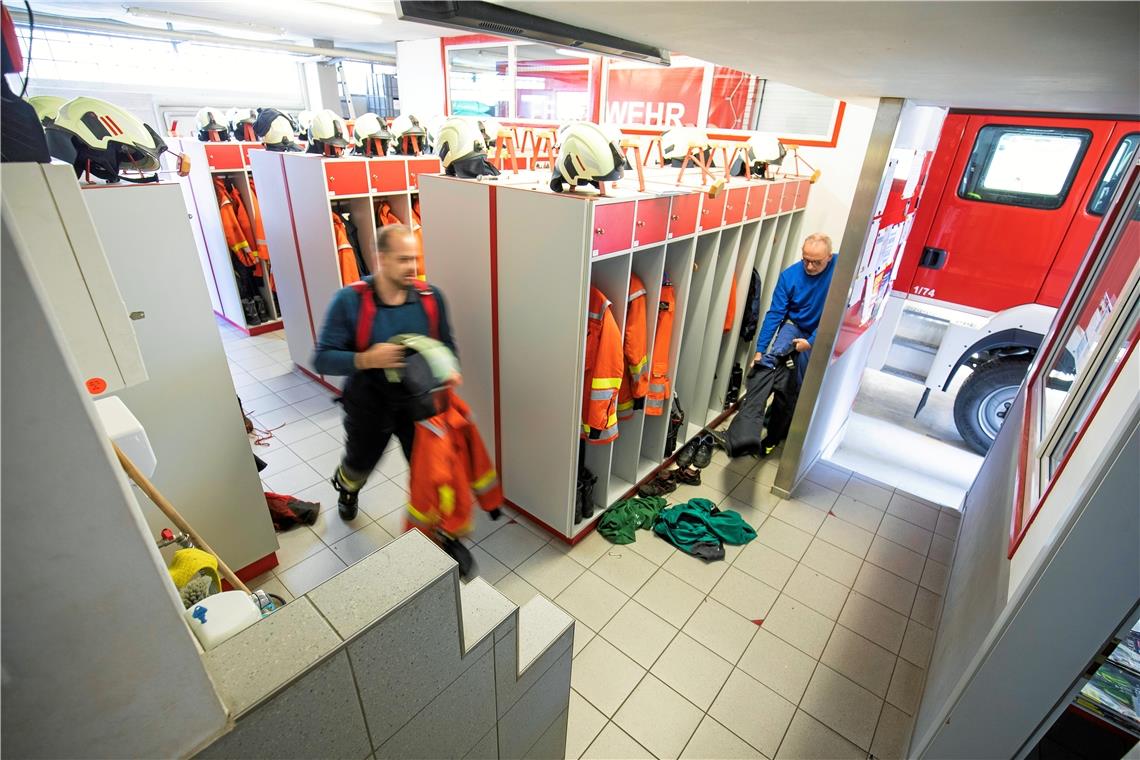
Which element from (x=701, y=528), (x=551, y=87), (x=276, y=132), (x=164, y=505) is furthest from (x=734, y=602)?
(x=551, y=87)

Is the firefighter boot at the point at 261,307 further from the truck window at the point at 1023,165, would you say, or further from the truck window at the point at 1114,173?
the truck window at the point at 1114,173

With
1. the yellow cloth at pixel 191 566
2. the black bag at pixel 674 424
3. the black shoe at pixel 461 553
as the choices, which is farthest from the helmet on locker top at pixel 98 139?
the black bag at pixel 674 424

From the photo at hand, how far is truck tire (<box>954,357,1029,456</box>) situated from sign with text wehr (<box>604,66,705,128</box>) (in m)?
3.68

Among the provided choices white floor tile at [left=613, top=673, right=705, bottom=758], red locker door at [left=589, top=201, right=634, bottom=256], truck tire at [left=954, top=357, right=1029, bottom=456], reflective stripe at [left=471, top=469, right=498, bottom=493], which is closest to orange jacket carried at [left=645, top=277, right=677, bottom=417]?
red locker door at [left=589, top=201, right=634, bottom=256]

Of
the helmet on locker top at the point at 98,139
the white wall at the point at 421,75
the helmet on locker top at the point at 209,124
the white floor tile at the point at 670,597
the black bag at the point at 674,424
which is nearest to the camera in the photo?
the helmet on locker top at the point at 98,139

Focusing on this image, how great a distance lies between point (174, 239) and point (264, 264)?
4550 millimetres

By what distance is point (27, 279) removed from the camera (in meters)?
0.47

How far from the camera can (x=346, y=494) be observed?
10.6 ft

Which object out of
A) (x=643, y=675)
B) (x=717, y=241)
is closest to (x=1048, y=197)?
(x=717, y=241)

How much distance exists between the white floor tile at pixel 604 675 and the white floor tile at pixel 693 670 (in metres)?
0.13

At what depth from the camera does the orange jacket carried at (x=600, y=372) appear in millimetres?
2707

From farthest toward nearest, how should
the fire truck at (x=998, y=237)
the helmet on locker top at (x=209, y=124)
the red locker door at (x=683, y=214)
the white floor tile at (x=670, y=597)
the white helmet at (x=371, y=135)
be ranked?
the helmet on locker top at (x=209, y=124), the white helmet at (x=371, y=135), the fire truck at (x=998, y=237), the red locker door at (x=683, y=214), the white floor tile at (x=670, y=597)

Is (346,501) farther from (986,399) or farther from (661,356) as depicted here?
(986,399)

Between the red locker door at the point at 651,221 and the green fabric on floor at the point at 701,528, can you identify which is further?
the green fabric on floor at the point at 701,528
